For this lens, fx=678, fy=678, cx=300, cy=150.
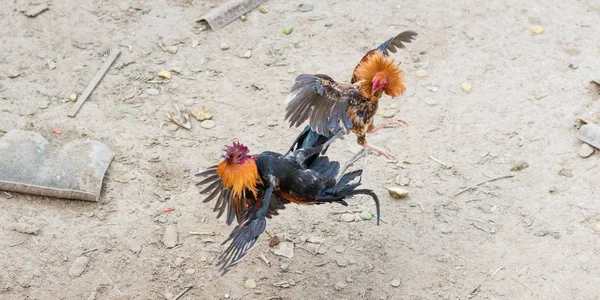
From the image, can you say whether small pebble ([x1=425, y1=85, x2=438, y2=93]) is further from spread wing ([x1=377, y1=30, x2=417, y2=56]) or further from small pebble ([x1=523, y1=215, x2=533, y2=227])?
small pebble ([x1=523, y1=215, x2=533, y2=227])

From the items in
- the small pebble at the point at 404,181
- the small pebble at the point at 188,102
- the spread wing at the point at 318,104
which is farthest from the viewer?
the small pebble at the point at 188,102

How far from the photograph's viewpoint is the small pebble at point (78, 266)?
4.65 meters

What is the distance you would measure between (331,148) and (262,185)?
1565mm

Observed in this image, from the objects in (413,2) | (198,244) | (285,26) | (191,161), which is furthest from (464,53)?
(198,244)

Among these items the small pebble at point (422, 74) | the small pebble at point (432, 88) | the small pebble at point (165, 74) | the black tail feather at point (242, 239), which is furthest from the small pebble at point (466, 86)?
the black tail feather at point (242, 239)

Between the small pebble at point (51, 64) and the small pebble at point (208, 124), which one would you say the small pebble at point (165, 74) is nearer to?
the small pebble at point (208, 124)

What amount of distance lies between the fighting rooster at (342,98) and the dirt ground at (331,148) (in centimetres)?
87

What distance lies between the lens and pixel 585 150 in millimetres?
5426

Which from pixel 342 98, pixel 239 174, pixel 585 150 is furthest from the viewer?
pixel 585 150

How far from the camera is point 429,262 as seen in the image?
4.80 m

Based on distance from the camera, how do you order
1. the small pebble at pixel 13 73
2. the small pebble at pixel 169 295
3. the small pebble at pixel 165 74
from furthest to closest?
1. the small pebble at pixel 165 74
2. the small pebble at pixel 13 73
3. the small pebble at pixel 169 295

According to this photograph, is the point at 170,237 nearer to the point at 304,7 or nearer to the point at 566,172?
the point at 566,172

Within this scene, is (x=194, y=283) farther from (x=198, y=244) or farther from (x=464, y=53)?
(x=464, y=53)

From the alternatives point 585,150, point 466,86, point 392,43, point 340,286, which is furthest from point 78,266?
point 585,150
